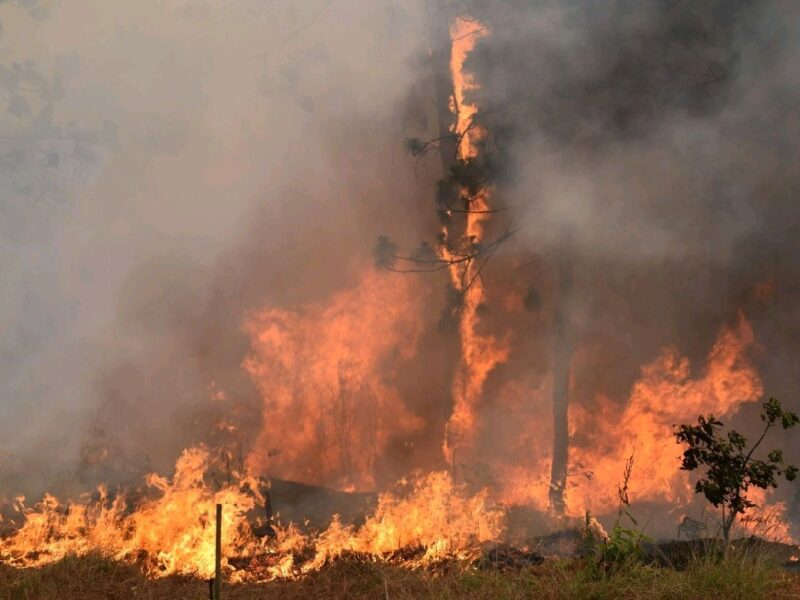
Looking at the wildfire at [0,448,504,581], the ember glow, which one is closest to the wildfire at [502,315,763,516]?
the ember glow

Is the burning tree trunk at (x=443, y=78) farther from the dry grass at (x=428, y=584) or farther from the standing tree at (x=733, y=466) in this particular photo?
the dry grass at (x=428, y=584)

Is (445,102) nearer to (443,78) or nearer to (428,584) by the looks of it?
(443,78)

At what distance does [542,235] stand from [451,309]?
150cm

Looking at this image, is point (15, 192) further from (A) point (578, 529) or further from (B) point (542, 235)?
(A) point (578, 529)

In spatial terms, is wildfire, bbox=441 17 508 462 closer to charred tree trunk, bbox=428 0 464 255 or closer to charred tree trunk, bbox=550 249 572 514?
charred tree trunk, bbox=428 0 464 255

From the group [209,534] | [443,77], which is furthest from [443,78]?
[209,534]

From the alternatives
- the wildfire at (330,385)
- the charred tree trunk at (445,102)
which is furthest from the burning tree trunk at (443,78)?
the wildfire at (330,385)

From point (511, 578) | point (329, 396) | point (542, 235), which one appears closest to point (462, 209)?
point (542, 235)

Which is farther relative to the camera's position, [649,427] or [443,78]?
[443,78]

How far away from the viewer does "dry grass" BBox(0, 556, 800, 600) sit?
4625 mm

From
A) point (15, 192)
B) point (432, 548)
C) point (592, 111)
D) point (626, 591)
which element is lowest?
point (626, 591)

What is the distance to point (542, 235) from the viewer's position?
9.30 meters

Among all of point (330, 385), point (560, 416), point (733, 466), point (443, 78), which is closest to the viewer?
point (733, 466)

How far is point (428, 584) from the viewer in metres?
5.09
